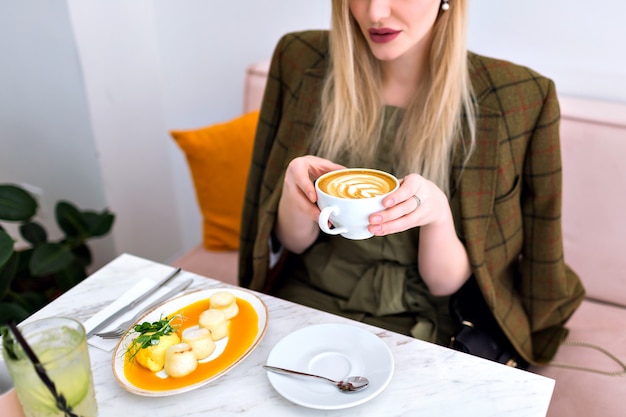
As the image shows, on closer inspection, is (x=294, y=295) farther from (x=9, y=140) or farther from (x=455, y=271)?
(x=9, y=140)

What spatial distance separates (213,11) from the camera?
1.96 meters

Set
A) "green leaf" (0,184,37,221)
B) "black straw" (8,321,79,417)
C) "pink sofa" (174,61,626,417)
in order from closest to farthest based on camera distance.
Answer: "black straw" (8,321,79,417) < "pink sofa" (174,61,626,417) < "green leaf" (0,184,37,221)

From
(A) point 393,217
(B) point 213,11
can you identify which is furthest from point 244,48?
(A) point 393,217

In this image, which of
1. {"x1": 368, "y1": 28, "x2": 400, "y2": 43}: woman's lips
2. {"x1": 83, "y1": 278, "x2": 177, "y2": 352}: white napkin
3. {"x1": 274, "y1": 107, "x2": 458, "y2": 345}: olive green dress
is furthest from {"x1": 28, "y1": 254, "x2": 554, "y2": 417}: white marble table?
{"x1": 368, "y1": 28, "x2": 400, "y2": 43}: woman's lips

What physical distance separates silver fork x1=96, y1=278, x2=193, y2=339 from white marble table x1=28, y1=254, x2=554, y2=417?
0.03 meters

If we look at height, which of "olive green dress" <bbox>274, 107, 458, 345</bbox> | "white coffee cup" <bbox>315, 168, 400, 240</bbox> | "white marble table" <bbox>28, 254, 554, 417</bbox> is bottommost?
"olive green dress" <bbox>274, 107, 458, 345</bbox>

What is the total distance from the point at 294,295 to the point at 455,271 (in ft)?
1.14

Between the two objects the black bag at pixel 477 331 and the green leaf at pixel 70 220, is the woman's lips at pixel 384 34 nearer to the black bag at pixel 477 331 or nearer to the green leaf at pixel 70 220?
the black bag at pixel 477 331

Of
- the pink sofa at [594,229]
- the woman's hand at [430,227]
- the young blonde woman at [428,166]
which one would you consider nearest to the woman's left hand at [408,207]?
the woman's hand at [430,227]

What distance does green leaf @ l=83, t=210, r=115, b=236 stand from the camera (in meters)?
1.75

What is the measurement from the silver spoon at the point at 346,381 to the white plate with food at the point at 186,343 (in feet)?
0.18

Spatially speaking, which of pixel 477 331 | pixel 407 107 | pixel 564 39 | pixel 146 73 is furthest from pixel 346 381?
pixel 146 73

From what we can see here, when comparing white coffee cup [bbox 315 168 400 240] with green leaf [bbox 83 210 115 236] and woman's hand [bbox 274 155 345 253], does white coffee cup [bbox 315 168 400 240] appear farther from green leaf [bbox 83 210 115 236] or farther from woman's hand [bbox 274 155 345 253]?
green leaf [bbox 83 210 115 236]

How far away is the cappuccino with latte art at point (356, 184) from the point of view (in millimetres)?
811
